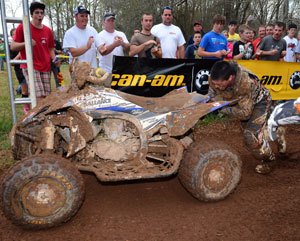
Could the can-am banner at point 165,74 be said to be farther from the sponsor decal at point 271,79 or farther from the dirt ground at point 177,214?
the dirt ground at point 177,214

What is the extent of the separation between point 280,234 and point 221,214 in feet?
1.97

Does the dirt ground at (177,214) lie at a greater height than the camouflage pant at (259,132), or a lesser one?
lesser

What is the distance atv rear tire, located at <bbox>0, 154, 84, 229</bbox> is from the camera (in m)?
3.04

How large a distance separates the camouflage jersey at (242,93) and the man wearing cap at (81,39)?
7.90 ft

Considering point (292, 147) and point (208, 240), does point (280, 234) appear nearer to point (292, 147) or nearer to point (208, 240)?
point (208, 240)

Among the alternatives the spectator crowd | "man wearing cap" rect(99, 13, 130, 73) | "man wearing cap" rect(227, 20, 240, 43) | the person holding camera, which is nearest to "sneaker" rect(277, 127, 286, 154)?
the spectator crowd

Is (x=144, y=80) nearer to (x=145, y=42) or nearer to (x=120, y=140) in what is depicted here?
(x=145, y=42)

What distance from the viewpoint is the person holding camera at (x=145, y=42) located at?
628cm

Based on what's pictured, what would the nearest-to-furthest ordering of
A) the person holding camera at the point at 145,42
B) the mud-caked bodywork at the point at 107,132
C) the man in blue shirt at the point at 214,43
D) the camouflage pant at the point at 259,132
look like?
the mud-caked bodywork at the point at 107,132 → the camouflage pant at the point at 259,132 → the person holding camera at the point at 145,42 → the man in blue shirt at the point at 214,43

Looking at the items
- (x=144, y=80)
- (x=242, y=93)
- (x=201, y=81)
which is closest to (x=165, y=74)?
(x=144, y=80)

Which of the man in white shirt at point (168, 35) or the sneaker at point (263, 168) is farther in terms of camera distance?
the man in white shirt at point (168, 35)

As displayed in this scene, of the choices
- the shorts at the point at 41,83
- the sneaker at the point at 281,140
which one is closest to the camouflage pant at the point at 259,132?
the sneaker at the point at 281,140

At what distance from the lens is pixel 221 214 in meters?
3.51

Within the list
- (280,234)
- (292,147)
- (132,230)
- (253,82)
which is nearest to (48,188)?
(132,230)
